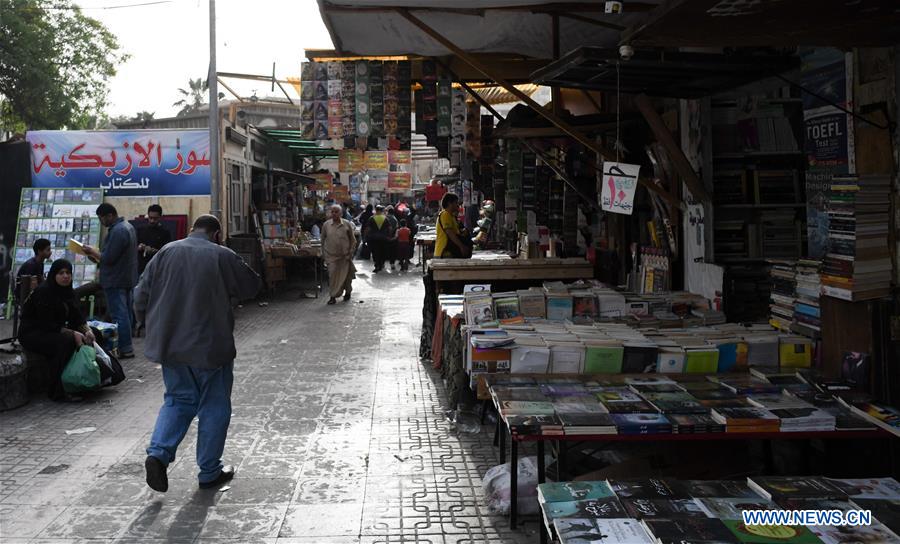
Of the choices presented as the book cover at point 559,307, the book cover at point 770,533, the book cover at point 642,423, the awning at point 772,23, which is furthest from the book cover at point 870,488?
the book cover at point 559,307

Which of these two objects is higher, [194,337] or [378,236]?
[378,236]

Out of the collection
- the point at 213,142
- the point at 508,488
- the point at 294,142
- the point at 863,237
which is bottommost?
the point at 508,488

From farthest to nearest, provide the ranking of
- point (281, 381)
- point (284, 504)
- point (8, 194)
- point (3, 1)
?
1. point (3, 1)
2. point (8, 194)
3. point (281, 381)
4. point (284, 504)

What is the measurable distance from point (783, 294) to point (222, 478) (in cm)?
398

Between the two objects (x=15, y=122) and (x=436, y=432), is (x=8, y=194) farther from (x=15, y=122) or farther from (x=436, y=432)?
(x=15, y=122)

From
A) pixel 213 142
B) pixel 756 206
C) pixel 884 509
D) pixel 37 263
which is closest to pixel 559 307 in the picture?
pixel 756 206

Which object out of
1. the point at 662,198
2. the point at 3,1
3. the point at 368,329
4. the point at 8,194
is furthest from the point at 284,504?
the point at 3,1

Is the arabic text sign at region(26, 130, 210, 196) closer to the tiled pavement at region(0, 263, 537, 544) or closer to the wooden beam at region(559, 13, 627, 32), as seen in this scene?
the tiled pavement at region(0, 263, 537, 544)

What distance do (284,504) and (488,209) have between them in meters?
12.5

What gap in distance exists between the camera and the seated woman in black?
24.9 ft

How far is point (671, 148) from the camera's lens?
21.7ft

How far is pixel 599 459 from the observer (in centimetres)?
541

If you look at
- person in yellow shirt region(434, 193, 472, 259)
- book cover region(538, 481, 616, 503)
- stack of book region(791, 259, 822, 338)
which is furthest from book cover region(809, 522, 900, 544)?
person in yellow shirt region(434, 193, 472, 259)

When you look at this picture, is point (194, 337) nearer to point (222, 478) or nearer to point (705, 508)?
point (222, 478)
